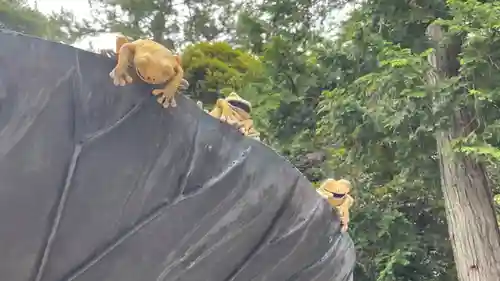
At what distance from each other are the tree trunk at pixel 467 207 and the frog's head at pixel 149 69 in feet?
16.1

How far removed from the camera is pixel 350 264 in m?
1.76

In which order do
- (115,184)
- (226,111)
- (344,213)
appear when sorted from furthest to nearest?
1. (344,213)
2. (226,111)
3. (115,184)

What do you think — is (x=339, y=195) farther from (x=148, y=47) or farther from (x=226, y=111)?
(x=148, y=47)

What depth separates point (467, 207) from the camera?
6090 millimetres

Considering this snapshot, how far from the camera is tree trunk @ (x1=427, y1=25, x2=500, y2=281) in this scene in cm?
585

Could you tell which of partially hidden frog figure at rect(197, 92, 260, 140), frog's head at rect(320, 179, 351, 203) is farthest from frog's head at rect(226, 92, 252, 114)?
frog's head at rect(320, 179, 351, 203)

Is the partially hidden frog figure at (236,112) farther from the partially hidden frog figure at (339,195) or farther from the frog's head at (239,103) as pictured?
the partially hidden frog figure at (339,195)

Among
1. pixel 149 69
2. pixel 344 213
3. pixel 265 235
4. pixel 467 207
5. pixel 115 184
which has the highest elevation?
pixel 149 69

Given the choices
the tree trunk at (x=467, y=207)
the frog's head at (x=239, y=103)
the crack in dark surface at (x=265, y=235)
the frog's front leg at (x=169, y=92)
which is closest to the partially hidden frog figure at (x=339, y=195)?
the frog's head at (x=239, y=103)

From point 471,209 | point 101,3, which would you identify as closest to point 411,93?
point 471,209

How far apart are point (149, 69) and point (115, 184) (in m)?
0.23

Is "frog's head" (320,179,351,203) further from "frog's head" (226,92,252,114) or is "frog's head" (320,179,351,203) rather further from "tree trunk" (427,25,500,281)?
"tree trunk" (427,25,500,281)

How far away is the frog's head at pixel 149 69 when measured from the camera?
3.96ft

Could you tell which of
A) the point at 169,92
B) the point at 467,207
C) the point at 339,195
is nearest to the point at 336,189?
the point at 339,195
